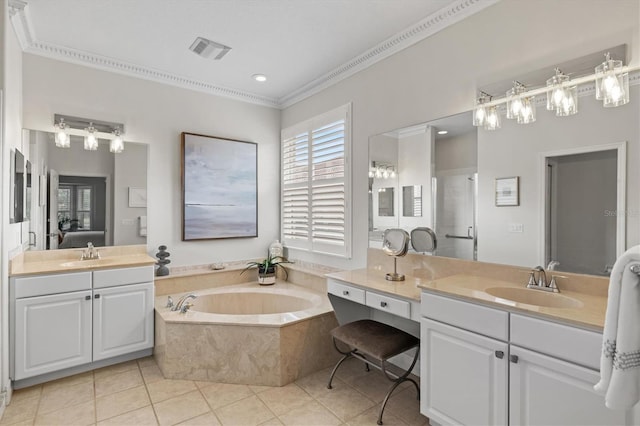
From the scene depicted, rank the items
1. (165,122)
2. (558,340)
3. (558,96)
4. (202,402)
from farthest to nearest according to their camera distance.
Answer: (165,122)
(202,402)
(558,96)
(558,340)

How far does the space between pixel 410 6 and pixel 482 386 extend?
2390mm

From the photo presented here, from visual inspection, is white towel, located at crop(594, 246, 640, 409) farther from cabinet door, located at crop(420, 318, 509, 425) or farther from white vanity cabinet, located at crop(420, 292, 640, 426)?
cabinet door, located at crop(420, 318, 509, 425)

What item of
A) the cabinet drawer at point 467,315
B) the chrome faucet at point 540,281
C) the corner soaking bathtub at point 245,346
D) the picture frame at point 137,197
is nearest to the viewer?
the cabinet drawer at point 467,315

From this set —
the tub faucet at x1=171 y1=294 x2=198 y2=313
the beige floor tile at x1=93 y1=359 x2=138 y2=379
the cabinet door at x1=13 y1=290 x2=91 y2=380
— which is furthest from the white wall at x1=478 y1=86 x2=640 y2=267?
the cabinet door at x1=13 y1=290 x2=91 y2=380

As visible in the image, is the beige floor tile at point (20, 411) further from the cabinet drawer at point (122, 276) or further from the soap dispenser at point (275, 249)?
the soap dispenser at point (275, 249)

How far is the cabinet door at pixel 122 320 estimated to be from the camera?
2746mm

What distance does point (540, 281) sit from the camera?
1.92 m

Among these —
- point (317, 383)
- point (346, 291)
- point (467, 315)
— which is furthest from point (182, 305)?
point (467, 315)

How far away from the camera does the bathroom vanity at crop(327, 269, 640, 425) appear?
1.39 m

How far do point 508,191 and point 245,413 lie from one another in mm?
2189

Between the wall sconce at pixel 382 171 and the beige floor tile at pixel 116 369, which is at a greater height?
the wall sconce at pixel 382 171

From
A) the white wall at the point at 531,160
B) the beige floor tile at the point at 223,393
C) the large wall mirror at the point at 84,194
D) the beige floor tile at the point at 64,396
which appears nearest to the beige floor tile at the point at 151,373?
the beige floor tile at the point at 64,396

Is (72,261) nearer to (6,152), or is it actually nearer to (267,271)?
(6,152)

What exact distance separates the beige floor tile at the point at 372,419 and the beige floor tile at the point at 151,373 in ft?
5.10
